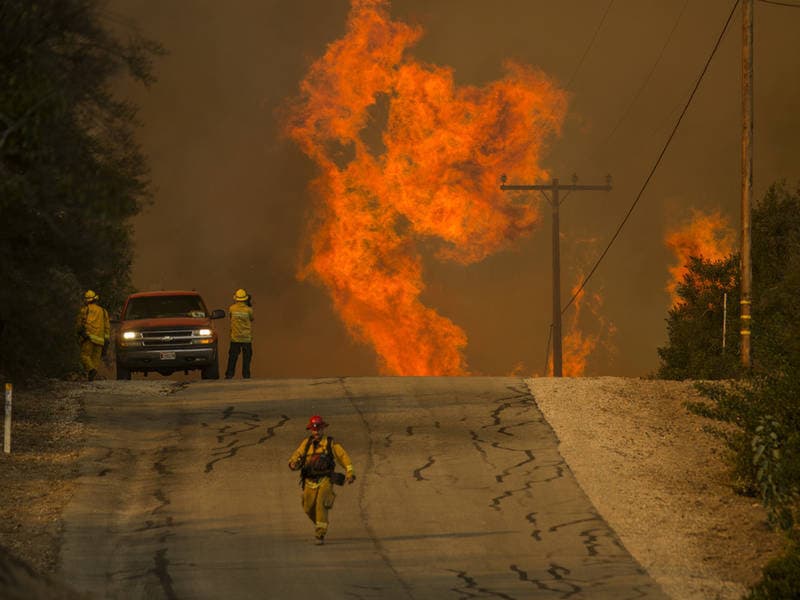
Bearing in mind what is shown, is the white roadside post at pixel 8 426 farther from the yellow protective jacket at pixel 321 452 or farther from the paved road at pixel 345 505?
the yellow protective jacket at pixel 321 452

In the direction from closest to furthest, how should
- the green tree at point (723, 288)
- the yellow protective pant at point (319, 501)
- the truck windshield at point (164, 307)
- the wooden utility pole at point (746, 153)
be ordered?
the yellow protective pant at point (319, 501) < the wooden utility pole at point (746, 153) < the truck windshield at point (164, 307) < the green tree at point (723, 288)

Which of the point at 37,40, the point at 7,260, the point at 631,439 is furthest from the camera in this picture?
the point at 631,439

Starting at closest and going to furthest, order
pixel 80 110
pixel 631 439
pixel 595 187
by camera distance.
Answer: pixel 80 110, pixel 631 439, pixel 595 187

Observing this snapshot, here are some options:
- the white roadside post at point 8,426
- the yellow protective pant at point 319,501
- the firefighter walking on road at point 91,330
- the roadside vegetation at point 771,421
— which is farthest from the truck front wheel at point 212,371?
the yellow protective pant at point 319,501

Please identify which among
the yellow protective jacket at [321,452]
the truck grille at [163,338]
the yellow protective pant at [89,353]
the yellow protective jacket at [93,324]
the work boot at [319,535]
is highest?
the yellow protective jacket at [93,324]

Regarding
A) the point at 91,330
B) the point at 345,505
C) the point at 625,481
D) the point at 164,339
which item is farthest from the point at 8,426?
the point at 164,339

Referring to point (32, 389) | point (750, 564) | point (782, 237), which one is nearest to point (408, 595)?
point (750, 564)

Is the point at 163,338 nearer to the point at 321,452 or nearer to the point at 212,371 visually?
the point at 212,371

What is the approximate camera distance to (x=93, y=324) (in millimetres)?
28875

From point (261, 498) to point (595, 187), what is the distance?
32.8 meters

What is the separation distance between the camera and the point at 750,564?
49.0 ft

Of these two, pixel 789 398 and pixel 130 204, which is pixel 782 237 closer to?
pixel 789 398

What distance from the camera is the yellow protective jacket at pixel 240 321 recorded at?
30328 mm

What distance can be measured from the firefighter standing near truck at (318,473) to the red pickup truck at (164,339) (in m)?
14.5
